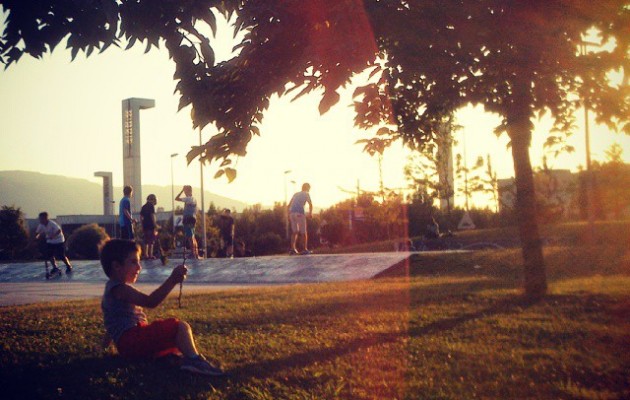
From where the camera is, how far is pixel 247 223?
50125mm

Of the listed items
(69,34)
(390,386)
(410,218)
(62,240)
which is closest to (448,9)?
(390,386)

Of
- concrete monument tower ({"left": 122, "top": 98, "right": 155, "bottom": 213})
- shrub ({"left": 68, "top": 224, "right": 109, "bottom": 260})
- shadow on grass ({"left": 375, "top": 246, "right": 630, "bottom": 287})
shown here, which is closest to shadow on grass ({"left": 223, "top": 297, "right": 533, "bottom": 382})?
shadow on grass ({"left": 375, "top": 246, "right": 630, "bottom": 287})

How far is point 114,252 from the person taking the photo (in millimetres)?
5090

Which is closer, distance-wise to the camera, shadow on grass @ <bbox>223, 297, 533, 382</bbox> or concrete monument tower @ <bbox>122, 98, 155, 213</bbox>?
shadow on grass @ <bbox>223, 297, 533, 382</bbox>

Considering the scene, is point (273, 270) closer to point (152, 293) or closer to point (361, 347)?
point (361, 347)

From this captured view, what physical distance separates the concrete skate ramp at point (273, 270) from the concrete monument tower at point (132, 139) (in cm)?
4188

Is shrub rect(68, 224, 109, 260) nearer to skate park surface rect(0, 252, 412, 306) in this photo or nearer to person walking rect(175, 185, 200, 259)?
skate park surface rect(0, 252, 412, 306)

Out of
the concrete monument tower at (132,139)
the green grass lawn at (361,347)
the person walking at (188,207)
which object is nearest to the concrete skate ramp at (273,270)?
the person walking at (188,207)

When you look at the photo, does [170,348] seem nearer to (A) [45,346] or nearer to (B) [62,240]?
(A) [45,346]

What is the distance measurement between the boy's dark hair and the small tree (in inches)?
1884

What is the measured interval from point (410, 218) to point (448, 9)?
1451 inches

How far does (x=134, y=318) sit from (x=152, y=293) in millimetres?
329

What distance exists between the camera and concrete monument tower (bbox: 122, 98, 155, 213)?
2292 inches

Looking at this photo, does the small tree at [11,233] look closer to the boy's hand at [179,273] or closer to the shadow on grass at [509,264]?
the shadow on grass at [509,264]
